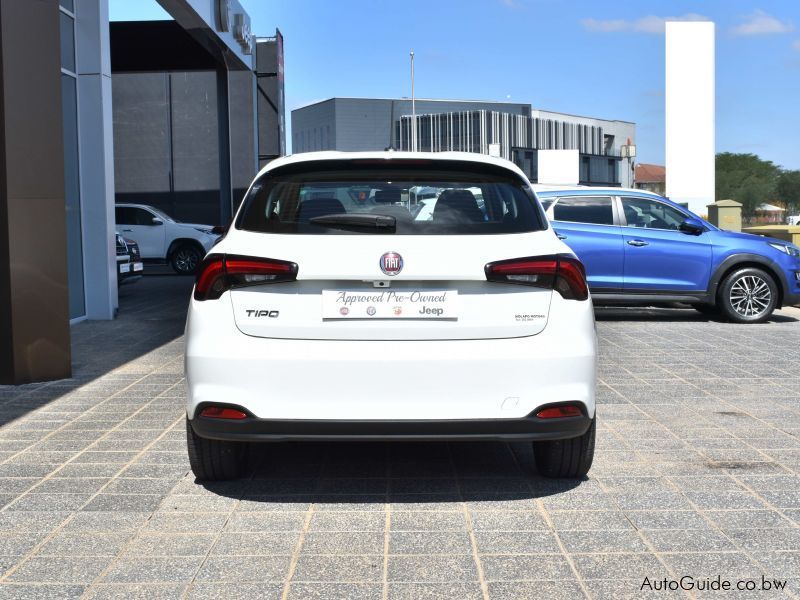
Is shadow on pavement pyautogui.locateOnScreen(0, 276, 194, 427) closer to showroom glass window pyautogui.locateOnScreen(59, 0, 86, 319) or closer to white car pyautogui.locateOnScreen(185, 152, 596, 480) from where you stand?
showroom glass window pyautogui.locateOnScreen(59, 0, 86, 319)

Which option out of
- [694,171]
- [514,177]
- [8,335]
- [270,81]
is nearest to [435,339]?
[514,177]

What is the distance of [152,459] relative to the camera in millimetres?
5656

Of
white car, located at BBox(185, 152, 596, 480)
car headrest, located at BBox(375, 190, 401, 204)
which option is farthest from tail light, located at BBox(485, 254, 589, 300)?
car headrest, located at BBox(375, 190, 401, 204)

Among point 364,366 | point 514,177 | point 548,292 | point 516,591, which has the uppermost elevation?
point 514,177

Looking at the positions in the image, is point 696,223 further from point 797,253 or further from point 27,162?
point 27,162

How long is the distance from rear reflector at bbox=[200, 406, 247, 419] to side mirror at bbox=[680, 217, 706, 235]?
9898 mm

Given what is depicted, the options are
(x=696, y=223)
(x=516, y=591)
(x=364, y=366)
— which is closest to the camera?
(x=516, y=591)

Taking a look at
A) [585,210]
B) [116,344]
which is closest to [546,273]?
[116,344]

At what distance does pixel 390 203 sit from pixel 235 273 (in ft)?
2.54

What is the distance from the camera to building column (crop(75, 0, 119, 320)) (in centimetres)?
1363

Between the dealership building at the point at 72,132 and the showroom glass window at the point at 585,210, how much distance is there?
19.3 feet

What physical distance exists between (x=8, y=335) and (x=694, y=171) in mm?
27603

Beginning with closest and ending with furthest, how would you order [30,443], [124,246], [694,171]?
[30,443] < [124,246] < [694,171]

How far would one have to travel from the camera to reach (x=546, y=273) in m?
4.53
